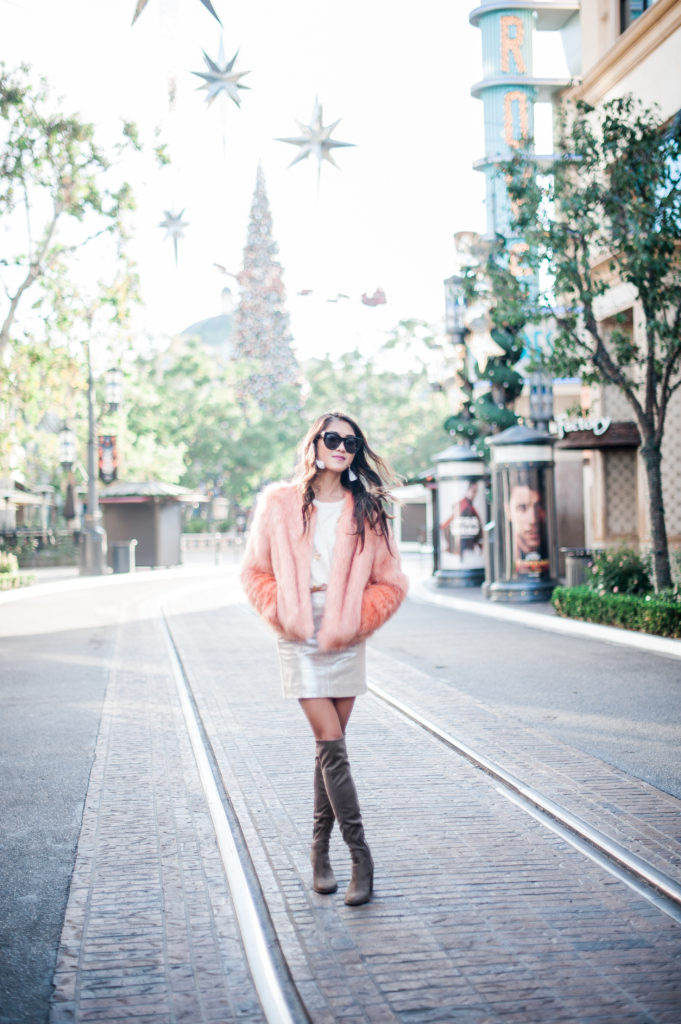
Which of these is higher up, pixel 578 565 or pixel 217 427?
pixel 217 427

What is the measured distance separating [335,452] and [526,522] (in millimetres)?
16581

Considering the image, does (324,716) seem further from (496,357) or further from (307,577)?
(496,357)

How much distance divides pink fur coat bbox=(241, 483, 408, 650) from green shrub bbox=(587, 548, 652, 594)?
12409 millimetres

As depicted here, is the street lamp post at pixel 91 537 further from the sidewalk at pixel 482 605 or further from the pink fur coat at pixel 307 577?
the pink fur coat at pixel 307 577

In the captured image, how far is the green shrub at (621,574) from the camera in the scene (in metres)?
16.7

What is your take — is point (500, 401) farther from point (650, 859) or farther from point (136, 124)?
point (650, 859)

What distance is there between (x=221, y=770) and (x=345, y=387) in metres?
61.1

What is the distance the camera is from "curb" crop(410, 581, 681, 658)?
1352cm

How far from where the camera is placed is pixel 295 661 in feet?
15.0

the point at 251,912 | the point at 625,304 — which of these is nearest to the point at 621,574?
the point at 625,304

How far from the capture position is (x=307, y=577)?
457 centimetres

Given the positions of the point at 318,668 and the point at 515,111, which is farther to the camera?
the point at 515,111

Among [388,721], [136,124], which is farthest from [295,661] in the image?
[136,124]

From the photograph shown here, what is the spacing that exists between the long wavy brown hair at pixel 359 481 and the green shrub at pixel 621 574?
12.3 metres
